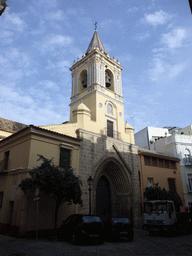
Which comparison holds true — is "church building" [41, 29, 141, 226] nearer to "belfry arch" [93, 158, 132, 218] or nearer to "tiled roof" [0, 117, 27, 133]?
"belfry arch" [93, 158, 132, 218]

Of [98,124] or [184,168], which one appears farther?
[184,168]

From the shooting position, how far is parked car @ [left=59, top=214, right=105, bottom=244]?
8695 millimetres

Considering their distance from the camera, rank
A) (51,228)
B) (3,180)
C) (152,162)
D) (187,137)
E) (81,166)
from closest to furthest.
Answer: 1. (51,228)
2. (3,180)
3. (81,166)
4. (152,162)
5. (187,137)

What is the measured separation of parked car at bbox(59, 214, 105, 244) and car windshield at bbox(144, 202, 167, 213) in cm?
516

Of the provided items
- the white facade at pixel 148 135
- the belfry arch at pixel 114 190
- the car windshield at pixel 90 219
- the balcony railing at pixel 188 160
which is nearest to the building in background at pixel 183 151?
the balcony railing at pixel 188 160

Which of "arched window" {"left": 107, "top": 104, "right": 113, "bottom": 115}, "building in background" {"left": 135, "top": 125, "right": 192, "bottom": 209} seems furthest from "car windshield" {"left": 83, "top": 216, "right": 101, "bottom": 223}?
"building in background" {"left": 135, "top": 125, "right": 192, "bottom": 209}

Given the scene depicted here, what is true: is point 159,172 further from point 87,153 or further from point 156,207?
point 87,153

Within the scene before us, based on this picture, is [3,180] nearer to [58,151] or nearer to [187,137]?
[58,151]

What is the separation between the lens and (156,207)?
1330cm

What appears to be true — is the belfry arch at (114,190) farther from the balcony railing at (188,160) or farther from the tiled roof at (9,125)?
the balcony railing at (188,160)

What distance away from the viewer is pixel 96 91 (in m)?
20.2

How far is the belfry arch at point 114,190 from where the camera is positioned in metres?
18.2

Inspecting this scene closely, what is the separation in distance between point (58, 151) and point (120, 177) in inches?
294

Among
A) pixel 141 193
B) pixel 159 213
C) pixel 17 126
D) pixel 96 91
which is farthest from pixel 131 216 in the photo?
pixel 17 126
